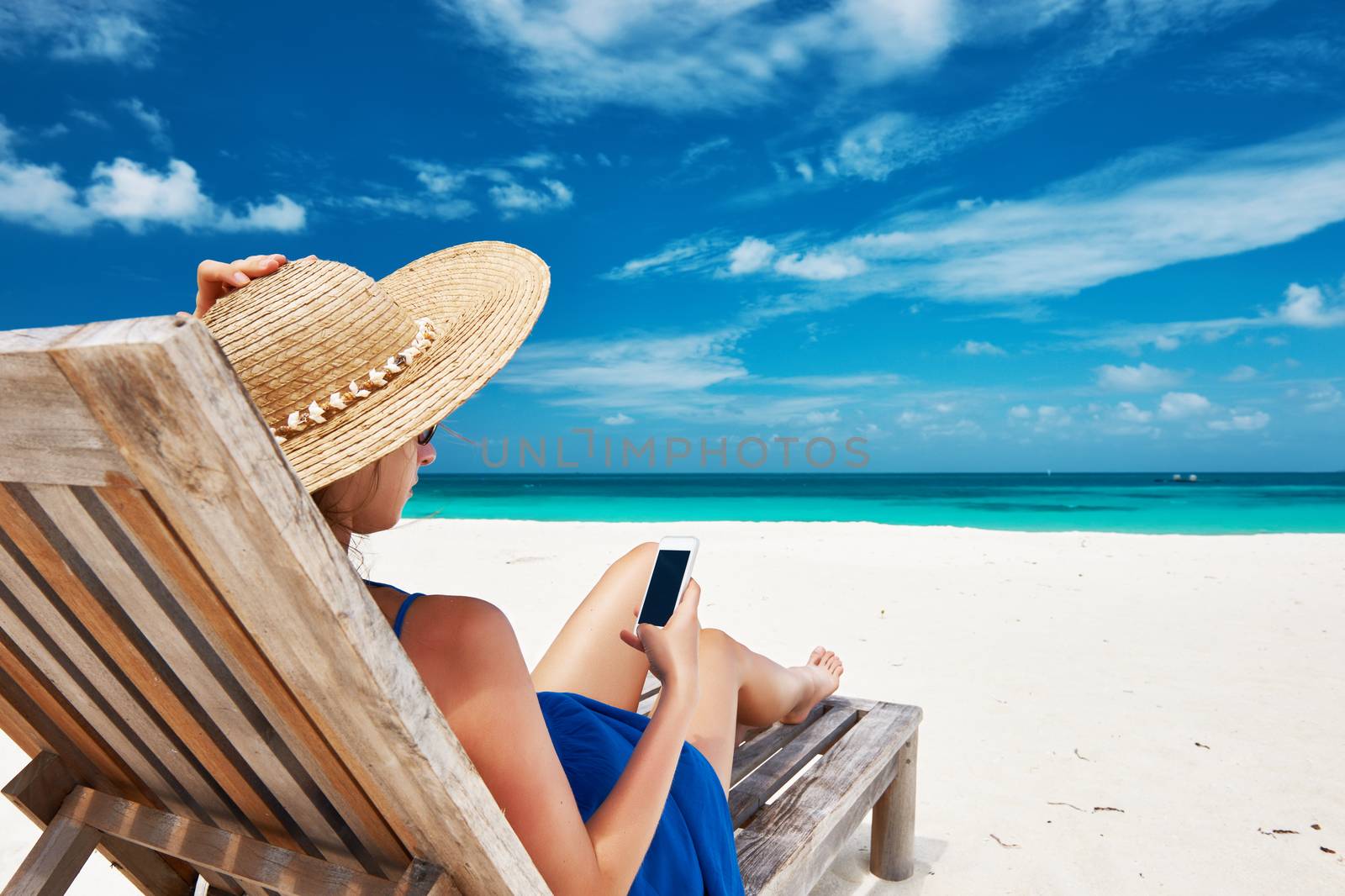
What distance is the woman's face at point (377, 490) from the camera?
1.17m

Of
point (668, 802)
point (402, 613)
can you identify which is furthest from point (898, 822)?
point (402, 613)

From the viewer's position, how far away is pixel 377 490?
1.19m

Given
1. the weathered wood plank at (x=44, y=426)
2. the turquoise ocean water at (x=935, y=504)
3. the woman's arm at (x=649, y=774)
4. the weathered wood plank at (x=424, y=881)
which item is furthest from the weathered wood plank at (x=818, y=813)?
the turquoise ocean water at (x=935, y=504)

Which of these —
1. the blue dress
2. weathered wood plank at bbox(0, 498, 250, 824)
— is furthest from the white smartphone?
weathered wood plank at bbox(0, 498, 250, 824)

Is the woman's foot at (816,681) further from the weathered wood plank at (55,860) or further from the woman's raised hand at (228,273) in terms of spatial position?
the woman's raised hand at (228,273)

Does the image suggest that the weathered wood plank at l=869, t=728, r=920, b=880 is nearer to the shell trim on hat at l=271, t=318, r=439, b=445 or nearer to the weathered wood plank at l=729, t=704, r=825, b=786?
the weathered wood plank at l=729, t=704, r=825, b=786

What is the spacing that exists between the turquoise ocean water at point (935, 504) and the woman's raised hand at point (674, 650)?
1252 cm

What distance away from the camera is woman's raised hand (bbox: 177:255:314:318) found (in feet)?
4.28

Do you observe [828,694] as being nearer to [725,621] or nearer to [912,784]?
[912,784]

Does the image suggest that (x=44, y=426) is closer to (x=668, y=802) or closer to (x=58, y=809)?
(x=58, y=809)

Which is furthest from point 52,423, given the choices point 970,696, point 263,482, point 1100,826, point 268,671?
point 970,696

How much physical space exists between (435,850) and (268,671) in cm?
29

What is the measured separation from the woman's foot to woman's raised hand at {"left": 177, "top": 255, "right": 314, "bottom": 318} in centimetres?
180

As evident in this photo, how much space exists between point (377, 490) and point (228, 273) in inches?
18.0
